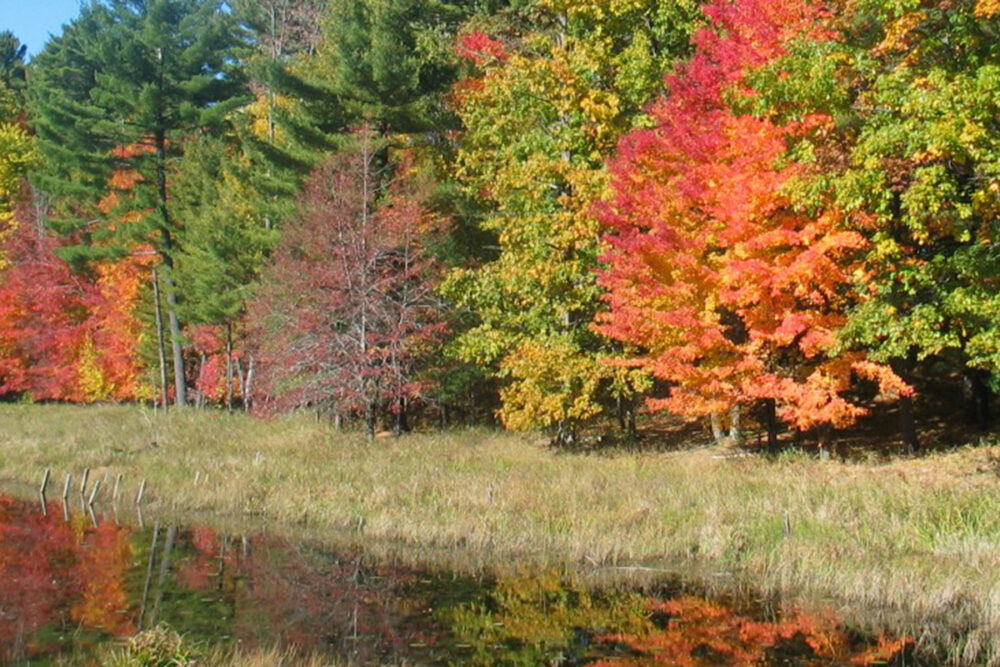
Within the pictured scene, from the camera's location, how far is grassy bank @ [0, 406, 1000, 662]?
12500 mm

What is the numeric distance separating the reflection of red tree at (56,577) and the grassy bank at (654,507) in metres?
2.68

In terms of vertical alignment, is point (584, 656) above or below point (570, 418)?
below

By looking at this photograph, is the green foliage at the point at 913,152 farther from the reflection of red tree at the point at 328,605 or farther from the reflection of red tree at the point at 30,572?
the reflection of red tree at the point at 30,572

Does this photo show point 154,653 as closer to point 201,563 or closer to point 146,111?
point 201,563

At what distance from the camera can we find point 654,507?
16406 millimetres

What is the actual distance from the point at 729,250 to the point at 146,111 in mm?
28987

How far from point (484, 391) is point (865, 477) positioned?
23365 millimetres

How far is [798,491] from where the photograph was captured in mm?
16562

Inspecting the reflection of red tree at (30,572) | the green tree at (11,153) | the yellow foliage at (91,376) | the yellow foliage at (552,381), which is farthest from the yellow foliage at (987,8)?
the green tree at (11,153)

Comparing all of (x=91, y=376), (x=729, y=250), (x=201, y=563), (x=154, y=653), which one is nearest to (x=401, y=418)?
(x=729, y=250)

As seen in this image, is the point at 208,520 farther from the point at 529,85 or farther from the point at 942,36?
the point at 942,36

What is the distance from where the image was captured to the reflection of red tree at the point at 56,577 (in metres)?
11.6

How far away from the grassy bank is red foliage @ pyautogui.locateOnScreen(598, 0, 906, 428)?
6.62 ft

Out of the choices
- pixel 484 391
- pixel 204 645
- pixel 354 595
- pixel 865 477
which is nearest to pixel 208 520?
pixel 354 595
